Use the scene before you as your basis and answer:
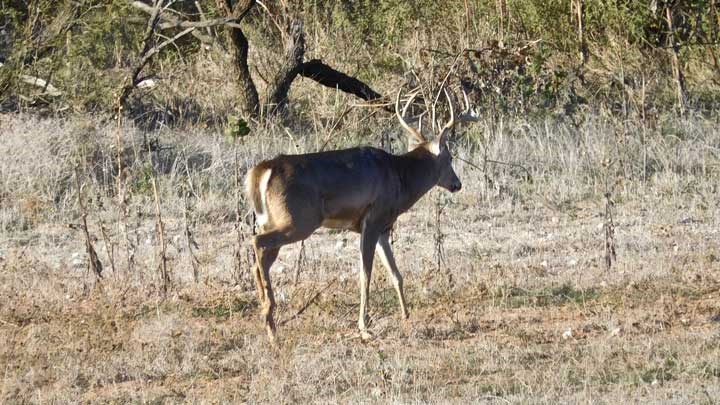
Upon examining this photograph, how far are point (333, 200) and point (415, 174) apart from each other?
1.27m

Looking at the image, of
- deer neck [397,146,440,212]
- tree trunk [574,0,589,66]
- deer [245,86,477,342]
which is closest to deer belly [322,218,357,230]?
deer [245,86,477,342]

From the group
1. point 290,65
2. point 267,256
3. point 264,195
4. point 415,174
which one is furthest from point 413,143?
point 290,65

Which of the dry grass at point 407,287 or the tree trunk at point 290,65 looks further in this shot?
the tree trunk at point 290,65

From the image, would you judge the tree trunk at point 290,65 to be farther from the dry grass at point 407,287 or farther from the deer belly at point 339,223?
the deer belly at point 339,223

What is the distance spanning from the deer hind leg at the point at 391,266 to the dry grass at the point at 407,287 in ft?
0.48

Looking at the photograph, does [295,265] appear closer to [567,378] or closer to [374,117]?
[567,378]

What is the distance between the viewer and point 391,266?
33.0 ft

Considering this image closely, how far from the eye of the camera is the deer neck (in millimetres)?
10531

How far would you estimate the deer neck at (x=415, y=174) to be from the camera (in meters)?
10.5

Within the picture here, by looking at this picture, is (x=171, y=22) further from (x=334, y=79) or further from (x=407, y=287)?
(x=407, y=287)

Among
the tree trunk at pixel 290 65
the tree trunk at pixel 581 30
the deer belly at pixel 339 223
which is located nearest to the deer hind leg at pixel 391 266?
the deer belly at pixel 339 223

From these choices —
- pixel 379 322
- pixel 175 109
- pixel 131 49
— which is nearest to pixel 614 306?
pixel 379 322

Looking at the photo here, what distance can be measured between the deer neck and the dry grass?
698 mm

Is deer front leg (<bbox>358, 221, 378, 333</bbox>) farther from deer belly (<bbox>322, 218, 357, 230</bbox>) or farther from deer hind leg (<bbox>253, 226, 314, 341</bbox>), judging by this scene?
deer hind leg (<bbox>253, 226, 314, 341</bbox>)
